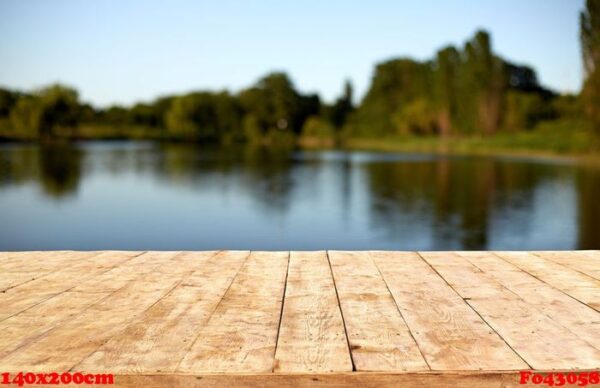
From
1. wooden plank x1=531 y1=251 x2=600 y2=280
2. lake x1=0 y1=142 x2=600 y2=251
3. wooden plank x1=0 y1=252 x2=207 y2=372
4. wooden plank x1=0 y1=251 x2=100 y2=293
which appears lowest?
lake x1=0 y1=142 x2=600 y2=251

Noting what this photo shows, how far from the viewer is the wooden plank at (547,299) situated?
8.34 feet

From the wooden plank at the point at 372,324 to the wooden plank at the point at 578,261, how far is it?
4.59 feet

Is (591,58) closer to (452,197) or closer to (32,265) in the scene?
(452,197)

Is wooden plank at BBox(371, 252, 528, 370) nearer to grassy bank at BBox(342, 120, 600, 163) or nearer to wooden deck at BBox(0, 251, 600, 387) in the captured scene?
wooden deck at BBox(0, 251, 600, 387)

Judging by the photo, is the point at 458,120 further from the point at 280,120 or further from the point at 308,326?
the point at 308,326

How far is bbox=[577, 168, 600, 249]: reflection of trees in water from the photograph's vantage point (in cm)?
1133

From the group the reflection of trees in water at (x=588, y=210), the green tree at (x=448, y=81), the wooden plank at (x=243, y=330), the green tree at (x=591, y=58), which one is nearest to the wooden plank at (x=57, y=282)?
the wooden plank at (x=243, y=330)

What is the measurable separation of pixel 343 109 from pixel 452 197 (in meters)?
86.2

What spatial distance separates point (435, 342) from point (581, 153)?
44816 mm

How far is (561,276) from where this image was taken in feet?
11.6

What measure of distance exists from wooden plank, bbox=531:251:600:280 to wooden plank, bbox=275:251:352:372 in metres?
1.72

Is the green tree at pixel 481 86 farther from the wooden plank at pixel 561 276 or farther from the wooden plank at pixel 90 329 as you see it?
the wooden plank at pixel 90 329

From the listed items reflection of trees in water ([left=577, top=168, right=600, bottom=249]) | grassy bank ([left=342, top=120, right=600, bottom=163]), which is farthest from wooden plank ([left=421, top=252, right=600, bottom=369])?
grassy bank ([left=342, top=120, right=600, bottom=163])

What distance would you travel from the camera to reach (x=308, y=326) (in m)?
2.54
